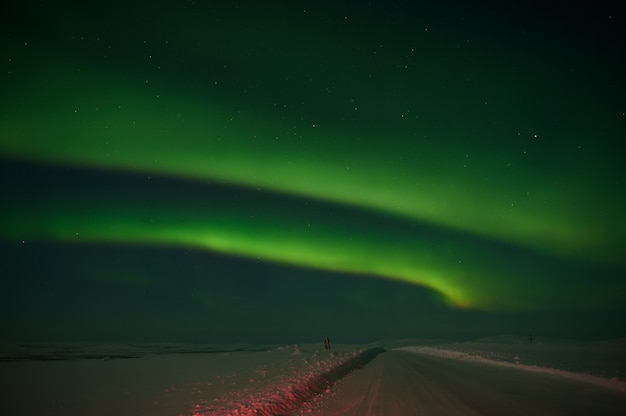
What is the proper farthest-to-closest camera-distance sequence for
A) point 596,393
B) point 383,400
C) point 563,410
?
point 596,393 → point 383,400 → point 563,410

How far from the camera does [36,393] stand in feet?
54.0

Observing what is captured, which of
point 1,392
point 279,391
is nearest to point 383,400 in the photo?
point 279,391

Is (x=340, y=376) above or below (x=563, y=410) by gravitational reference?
below

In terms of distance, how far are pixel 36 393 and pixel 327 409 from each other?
13.2 metres

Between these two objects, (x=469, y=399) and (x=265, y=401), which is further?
(x=469, y=399)

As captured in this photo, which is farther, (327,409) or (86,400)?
(86,400)

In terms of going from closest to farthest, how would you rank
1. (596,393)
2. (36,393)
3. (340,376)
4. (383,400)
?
(383,400), (596,393), (36,393), (340,376)

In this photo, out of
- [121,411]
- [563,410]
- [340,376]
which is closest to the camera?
[563,410]

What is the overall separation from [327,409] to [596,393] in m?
10.1

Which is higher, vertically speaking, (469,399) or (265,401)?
(265,401)

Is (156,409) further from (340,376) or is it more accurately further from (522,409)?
(340,376)

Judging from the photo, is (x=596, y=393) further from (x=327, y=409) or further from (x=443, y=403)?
(x=327, y=409)

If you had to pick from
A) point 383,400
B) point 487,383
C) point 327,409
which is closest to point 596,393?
point 487,383

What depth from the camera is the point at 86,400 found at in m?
14.2
